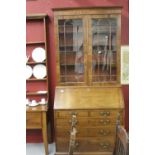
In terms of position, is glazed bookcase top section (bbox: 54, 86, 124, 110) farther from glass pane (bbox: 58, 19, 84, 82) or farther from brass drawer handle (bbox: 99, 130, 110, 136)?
brass drawer handle (bbox: 99, 130, 110, 136)

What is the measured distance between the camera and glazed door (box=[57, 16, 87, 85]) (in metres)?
3.22

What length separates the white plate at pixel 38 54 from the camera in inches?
137

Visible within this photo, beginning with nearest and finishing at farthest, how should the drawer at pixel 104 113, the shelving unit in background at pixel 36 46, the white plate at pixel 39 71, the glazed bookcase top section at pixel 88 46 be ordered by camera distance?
the drawer at pixel 104 113
the glazed bookcase top section at pixel 88 46
the shelving unit in background at pixel 36 46
the white plate at pixel 39 71

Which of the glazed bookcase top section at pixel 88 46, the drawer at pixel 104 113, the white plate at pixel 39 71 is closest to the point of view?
the drawer at pixel 104 113

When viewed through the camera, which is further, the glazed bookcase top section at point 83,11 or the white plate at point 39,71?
the white plate at point 39,71

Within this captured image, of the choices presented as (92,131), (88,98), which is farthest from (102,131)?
(88,98)

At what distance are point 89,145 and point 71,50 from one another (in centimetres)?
135

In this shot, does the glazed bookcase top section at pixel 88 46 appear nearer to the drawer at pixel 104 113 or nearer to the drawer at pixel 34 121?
the drawer at pixel 104 113

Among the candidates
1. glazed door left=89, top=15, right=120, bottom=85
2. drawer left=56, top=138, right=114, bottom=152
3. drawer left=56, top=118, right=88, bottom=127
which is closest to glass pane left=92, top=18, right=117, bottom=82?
glazed door left=89, top=15, right=120, bottom=85

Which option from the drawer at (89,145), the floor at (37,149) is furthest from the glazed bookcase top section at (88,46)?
the floor at (37,149)

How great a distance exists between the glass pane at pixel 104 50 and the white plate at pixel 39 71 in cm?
78

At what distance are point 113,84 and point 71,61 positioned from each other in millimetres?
690
